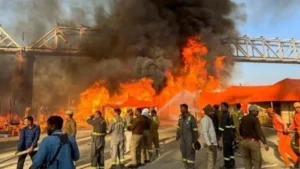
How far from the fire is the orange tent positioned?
12525 mm

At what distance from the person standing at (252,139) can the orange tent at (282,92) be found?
12677 mm

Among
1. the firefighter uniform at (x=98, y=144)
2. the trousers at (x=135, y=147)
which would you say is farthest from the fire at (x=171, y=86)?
the firefighter uniform at (x=98, y=144)

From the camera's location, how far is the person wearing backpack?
381cm

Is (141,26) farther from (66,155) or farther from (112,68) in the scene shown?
(66,155)

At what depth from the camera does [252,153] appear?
22.9 ft

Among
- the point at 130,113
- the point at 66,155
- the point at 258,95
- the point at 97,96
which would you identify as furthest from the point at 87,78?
the point at 66,155

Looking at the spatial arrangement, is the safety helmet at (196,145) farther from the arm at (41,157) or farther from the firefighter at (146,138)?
the arm at (41,157)

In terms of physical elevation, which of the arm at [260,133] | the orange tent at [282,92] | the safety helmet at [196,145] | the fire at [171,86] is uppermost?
the fire at [171,86]

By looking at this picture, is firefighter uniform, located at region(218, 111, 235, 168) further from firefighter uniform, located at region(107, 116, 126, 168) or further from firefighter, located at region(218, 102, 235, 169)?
firefighter uniform, located at region(107, 116, 126, 168)

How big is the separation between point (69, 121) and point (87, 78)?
32.1 metres

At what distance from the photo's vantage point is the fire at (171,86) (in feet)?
106

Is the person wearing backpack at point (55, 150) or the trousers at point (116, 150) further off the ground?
the person wearing backpack at point (55, 150)

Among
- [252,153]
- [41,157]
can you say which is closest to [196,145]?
[252,153]

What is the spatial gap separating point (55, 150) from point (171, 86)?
30.2m
